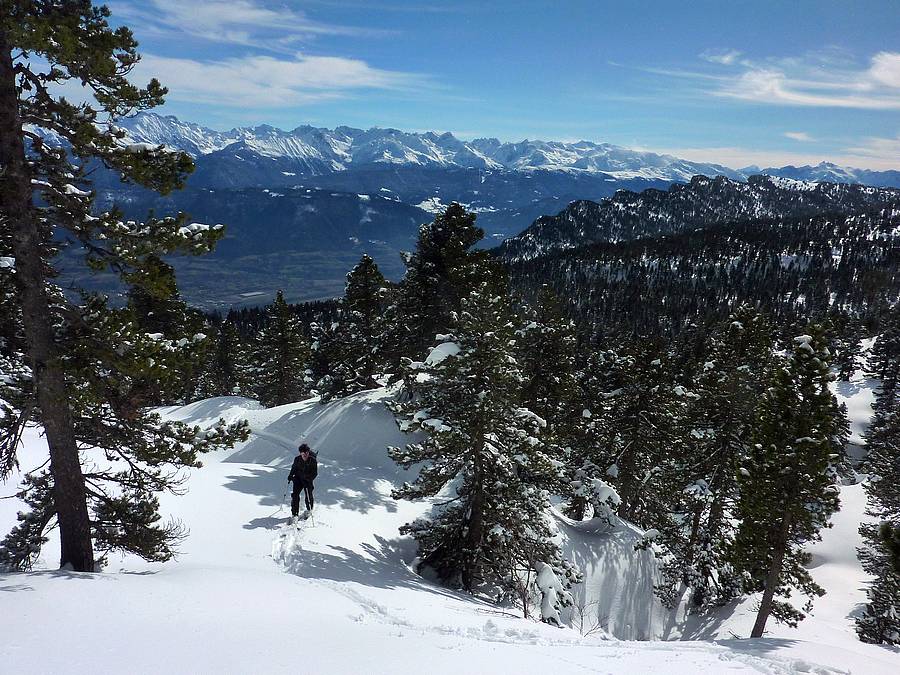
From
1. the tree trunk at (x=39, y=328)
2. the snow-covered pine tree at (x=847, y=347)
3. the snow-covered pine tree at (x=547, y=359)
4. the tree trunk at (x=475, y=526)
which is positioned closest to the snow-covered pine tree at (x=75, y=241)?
the tree trunk at (x=39, y=328)

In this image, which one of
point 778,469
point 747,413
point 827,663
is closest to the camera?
point 827,663

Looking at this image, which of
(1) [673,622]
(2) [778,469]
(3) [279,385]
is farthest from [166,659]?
(3) [279,385]

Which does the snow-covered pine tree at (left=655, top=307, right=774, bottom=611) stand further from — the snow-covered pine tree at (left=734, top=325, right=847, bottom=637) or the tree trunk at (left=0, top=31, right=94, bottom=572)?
the tree trunk at (left=0, top=31, right=94, bottom=572)

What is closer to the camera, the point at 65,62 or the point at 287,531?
the point at 65,62

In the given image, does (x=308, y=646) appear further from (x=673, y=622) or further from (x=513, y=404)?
(x=673, y=622)

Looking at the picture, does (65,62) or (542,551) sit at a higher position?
(65,62)

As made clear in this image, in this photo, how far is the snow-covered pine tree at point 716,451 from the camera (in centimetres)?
2059

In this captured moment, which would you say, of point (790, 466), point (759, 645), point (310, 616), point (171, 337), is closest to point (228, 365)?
point (171, 337)

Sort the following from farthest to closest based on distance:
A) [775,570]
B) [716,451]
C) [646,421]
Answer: [646,421] → [716,451] → [775,570]

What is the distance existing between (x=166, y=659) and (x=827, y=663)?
12.1m

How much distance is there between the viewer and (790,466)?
15.7m

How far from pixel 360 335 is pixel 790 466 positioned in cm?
2555

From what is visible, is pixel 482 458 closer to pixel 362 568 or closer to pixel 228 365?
pixel 362 568

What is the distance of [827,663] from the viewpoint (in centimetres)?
988
